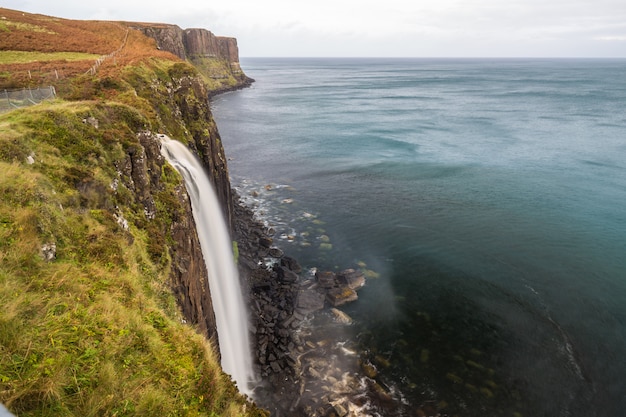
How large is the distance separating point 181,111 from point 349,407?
94.9ft

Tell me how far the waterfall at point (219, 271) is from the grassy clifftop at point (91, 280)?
13.7 ft

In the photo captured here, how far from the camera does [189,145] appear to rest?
31.2 m

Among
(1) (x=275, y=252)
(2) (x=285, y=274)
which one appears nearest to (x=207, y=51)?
(1) (x=275, y=252)

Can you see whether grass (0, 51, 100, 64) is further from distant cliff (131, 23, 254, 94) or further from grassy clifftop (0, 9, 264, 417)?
distant cliff (131, 23, 254, 94)

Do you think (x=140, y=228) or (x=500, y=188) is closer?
(x=140, y=228)

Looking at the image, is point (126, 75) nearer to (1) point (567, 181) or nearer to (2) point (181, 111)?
(2) point (181, 111)

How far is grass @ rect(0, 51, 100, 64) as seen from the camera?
36.0 meters

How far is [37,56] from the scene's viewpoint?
39.1 meters

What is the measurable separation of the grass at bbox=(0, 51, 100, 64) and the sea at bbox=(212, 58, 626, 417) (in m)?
25.3

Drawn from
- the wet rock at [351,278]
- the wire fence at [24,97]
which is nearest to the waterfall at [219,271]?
the wire fence at [24,97]

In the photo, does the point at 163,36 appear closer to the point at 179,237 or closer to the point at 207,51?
the point at 207,51

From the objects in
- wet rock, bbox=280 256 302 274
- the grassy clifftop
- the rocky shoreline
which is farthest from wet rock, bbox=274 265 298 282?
the grassy clifftop

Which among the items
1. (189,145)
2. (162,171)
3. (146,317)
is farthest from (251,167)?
(146,317)

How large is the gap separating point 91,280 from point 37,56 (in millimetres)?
40823
